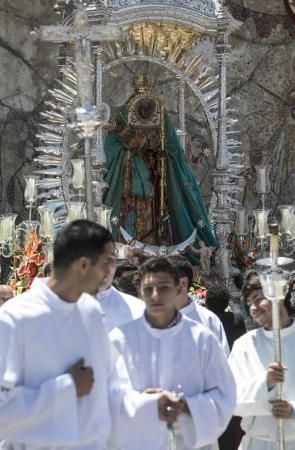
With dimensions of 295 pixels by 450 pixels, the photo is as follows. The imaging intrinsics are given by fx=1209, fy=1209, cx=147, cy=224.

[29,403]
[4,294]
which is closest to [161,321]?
[29,403]

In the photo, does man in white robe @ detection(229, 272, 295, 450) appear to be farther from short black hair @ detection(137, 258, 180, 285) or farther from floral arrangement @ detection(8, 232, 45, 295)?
floral arrangement @ detection(8, 232, 45, 295)

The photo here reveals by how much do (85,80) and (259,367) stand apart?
1452 mm

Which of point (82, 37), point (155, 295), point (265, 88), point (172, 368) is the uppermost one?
point (265, 88)

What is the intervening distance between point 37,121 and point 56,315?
979 cm

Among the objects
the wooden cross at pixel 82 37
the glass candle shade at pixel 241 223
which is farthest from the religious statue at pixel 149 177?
the wooden cross at pixel 82 37

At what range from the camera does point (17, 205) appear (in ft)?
45.0

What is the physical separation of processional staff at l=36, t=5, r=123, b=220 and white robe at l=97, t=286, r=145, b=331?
64 centimetres

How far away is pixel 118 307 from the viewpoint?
18.4 ft

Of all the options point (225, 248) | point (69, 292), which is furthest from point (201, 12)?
point (69, 292)

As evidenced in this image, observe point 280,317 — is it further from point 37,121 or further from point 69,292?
point 37,121

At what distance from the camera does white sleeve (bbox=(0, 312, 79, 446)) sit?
4.10m

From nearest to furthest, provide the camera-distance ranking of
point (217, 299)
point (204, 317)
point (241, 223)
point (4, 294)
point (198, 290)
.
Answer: point (204, 317) < point (217, 299) < point (4, 294) < point (198, 290) < point (241, 223)

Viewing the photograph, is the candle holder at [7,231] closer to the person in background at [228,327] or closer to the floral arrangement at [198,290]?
the floral arrangement at [198,290]

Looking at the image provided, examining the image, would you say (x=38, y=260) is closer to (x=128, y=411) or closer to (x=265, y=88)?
(x=128, y=411)
